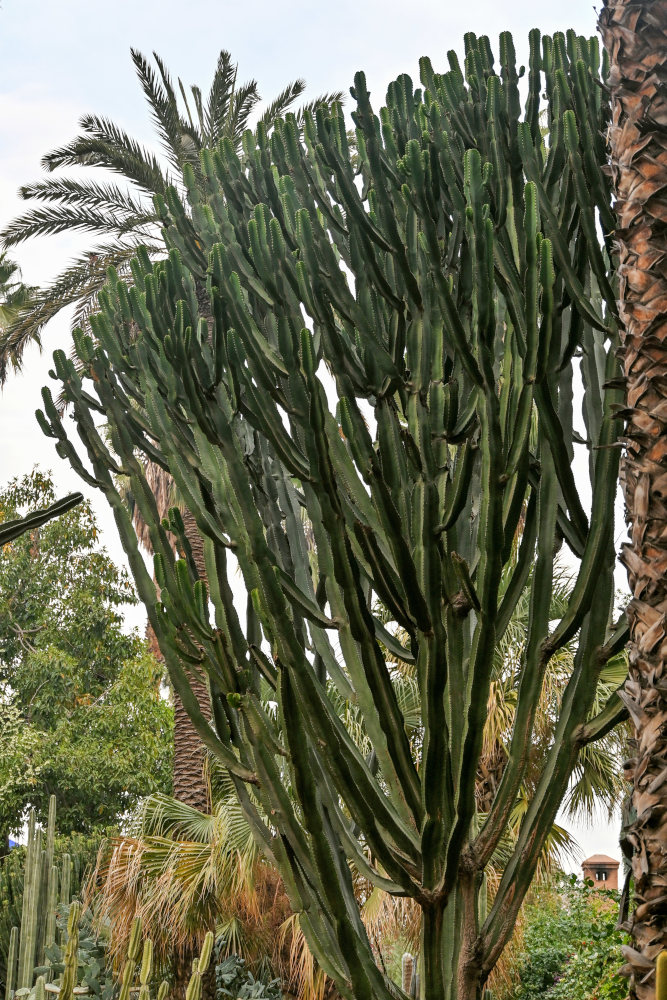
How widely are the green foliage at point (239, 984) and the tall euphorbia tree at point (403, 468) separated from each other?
5.70 meters

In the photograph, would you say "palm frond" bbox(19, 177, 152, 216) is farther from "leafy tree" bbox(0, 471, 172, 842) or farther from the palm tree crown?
"leafy tree" bbox(0, 471, 172, 842)

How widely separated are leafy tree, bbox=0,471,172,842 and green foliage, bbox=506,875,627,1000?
22.9 feet

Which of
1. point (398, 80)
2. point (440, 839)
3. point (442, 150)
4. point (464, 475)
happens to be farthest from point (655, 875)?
point (398, 80)

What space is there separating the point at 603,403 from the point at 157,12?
419cm

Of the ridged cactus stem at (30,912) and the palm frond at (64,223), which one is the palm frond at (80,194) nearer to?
the palm frond at (64,223)

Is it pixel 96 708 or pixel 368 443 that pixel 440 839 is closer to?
pixel 368 443

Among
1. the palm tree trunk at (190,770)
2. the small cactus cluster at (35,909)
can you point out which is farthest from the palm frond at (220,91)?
the small cactus cluster at (35,909)

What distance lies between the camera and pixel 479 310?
10.7ft

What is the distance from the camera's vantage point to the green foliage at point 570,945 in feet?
29.8

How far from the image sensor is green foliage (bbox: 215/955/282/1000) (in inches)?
344

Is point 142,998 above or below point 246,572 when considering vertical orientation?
below

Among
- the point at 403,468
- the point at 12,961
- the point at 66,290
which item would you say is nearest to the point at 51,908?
the point at 12,961

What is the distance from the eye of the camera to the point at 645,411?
116 inches

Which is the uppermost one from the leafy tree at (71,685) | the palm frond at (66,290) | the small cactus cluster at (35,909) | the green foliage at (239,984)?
the palm frond at (66,290)
